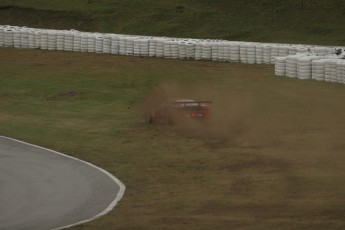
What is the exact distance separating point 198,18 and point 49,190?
54876mm

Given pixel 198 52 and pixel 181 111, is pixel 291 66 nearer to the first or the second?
pixel 198 52

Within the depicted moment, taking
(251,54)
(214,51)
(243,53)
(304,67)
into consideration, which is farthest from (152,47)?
(304,67)

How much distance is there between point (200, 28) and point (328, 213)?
58.0 m

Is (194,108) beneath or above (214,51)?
above

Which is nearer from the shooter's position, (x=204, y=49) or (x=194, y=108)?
(x=194, y=108)

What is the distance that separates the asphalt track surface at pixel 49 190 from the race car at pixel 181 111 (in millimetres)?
6798

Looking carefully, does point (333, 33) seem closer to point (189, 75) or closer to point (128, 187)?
point (189, 75)

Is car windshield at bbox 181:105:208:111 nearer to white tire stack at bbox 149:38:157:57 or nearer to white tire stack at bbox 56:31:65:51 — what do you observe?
white tire stack at bbox 149:38:157:57

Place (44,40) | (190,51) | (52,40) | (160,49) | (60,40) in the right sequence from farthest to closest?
(44,40) → (52,40) → (60,40) → (160,49) → (190,51)

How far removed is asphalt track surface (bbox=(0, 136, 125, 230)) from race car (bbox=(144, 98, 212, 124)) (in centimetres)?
680

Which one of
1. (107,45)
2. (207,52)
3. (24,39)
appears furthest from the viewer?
(24,39)

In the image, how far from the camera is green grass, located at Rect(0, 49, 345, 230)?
2917 centimetres

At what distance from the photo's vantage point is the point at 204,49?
222 feet

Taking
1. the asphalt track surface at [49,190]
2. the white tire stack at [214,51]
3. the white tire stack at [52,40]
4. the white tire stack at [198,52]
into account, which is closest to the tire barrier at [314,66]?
the white tire stack at [214,51]
